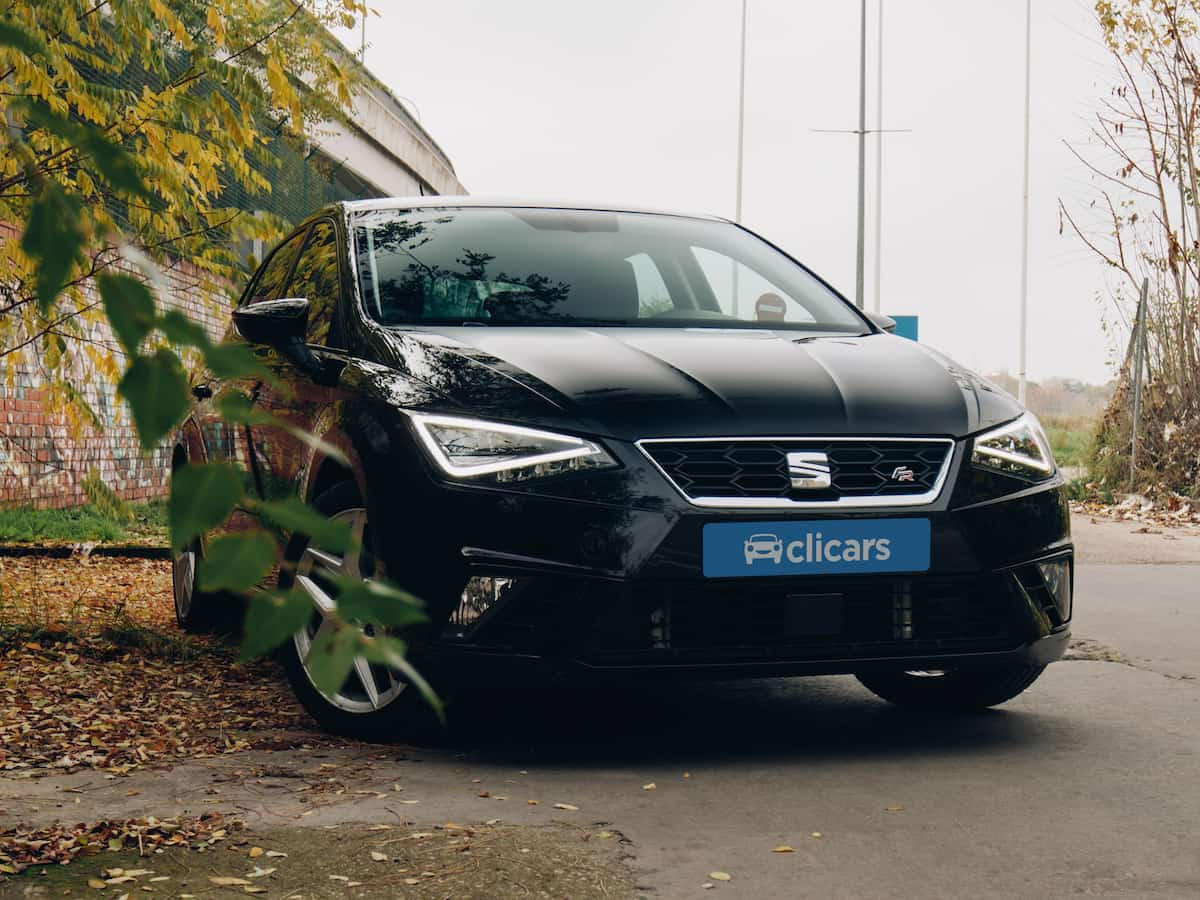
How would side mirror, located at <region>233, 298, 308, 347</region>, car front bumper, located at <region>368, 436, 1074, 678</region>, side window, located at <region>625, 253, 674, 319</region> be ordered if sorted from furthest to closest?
side window, located at <region>625, 253, 674, 319</region> < side mirror, located at <region>233, 298, 308, 347</region> < car front bumper, located at <region>368, 436, 1074, 678</region>

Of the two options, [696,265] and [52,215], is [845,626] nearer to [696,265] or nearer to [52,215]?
[696,265]

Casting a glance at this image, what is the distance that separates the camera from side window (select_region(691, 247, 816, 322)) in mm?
5145

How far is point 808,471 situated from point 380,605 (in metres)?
2.94

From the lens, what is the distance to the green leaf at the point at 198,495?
98 cm

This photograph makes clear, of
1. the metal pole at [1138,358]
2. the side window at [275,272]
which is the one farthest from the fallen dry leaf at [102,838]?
the metal pole at [1138,358]

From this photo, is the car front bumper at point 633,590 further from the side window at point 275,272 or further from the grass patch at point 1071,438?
the grass patch at point 1071,438

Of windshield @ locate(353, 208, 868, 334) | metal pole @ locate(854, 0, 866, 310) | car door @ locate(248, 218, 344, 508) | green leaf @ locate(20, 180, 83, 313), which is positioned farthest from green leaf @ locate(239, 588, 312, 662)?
metal pole @ locate(854, 0, 866, 310)

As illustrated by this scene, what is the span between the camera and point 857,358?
4.45 m

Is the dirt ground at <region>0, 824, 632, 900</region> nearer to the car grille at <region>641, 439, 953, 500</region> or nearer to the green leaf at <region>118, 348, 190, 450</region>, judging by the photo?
the car grille at <region>641, 439, 953, 500</region>

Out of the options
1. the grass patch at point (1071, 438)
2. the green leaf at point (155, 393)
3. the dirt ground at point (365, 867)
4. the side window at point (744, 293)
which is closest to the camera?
the green leaf at point (155, 393)

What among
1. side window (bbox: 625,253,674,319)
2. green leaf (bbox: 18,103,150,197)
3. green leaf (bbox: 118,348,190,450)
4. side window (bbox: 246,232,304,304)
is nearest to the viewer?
green leaf (bbox: 118,348,190,450)

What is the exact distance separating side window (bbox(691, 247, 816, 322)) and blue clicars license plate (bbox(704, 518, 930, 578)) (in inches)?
51.0

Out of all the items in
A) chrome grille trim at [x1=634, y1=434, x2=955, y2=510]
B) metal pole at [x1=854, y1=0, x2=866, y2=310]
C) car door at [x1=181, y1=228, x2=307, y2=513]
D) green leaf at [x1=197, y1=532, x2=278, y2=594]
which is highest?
metal pole at [x1=854, y1=0, x2=866, y2=310]

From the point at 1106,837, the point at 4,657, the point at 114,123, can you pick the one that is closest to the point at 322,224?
the point at 114,123
